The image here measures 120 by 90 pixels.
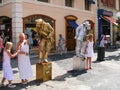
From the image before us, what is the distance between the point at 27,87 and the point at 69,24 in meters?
14.6

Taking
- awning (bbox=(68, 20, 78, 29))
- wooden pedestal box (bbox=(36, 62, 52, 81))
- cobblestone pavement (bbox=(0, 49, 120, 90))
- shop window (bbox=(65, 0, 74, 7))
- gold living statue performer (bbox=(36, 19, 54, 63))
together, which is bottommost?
cobblestone pavement (bbox=(0, 49, 120, 90))

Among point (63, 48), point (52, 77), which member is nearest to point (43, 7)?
point (63, 48)

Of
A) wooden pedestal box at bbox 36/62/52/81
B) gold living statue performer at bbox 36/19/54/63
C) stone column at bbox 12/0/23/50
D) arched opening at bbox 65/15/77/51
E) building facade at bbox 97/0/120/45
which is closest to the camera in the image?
wooden pedestal box at bbox 36/62/52/81

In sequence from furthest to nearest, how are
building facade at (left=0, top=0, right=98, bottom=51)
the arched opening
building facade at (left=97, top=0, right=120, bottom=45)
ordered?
building facade at (left=97, top=0, right=120, bottom=45) → the arched opening → building facade at (left=0, top=0, right=98, bottom=51)

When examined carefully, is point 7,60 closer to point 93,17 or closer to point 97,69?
point 97,69

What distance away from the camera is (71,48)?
23719 mm

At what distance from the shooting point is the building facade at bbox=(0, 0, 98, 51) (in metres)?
18.6

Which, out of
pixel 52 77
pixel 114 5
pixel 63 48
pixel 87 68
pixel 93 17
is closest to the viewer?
pixel 52 77

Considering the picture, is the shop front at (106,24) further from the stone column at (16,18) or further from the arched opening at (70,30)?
the stone column at (16,18)

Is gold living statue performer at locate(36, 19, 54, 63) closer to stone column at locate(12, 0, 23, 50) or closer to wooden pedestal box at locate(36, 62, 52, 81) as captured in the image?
wooden pedestal box at locate(36, 62, 52, 81)

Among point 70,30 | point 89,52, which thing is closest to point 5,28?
point 70,30

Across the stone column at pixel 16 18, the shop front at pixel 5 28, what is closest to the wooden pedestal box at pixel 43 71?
the stone column at pixel 16 18

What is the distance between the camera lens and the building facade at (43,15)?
18.6 metres

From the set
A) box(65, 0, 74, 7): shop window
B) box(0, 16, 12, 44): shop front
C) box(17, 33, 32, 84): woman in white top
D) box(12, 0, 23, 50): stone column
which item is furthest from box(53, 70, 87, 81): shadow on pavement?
box(65, 0, 74, 7): shop window
